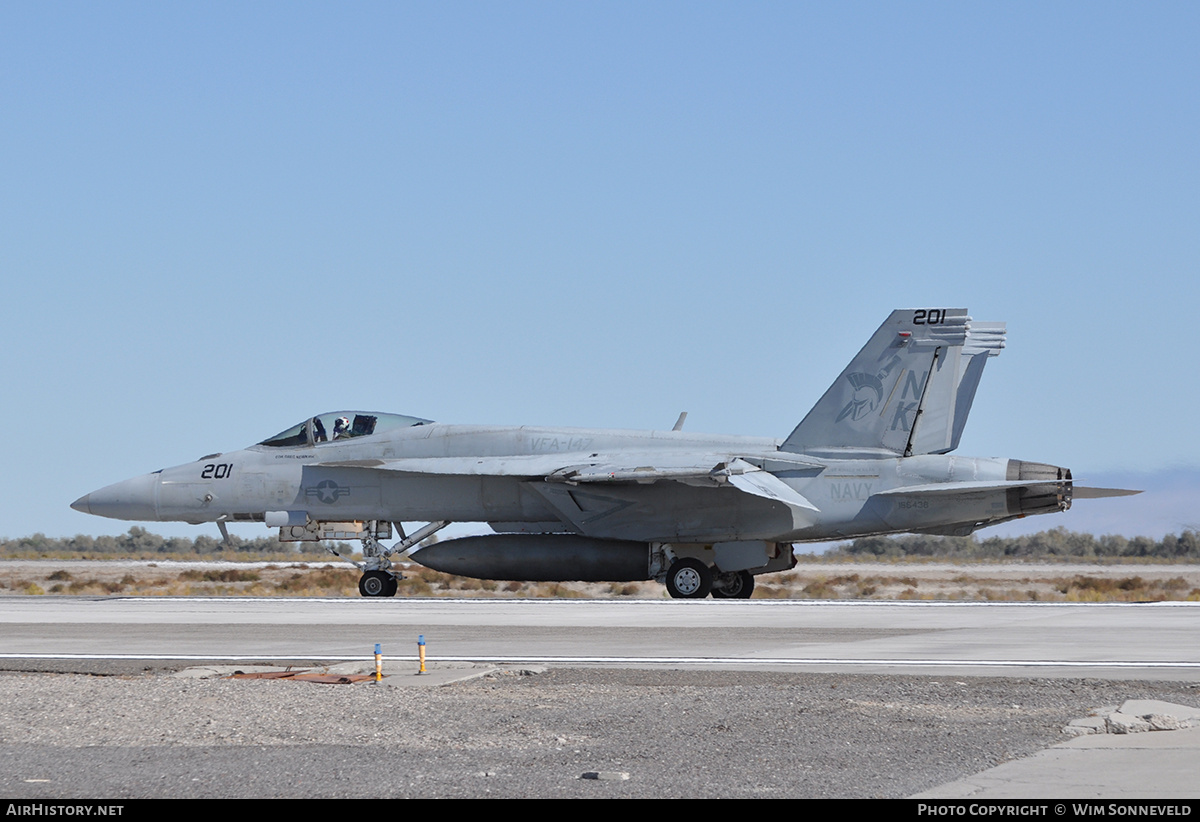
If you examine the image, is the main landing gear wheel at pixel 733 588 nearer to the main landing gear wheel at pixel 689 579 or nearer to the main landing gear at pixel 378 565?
the main landing gear wheel at pixel 689 579

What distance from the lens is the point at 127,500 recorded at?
29328 millimetres

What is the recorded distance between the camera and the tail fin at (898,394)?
25.6m

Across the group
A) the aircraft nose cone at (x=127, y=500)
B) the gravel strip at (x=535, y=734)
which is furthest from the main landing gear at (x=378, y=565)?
the gravel strip at (x=535, y=734)

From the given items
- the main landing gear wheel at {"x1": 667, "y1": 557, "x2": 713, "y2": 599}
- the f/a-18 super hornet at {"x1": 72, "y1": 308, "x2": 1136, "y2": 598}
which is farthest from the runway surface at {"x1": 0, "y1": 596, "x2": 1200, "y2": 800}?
the main landing gear wheel at {"x1": 667, "y1": 557, "x2": 713, "y2": 599}

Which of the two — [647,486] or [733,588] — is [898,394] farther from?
[733,588]

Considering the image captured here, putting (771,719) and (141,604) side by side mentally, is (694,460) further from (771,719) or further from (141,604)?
(771,719)

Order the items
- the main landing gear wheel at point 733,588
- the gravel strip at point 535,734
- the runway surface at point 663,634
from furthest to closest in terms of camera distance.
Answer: the main landing gear wheel at point 733,588 → the runway surface at point 663,634 → the gravel strip at point 535,734

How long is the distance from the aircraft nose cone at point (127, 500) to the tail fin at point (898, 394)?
13.1 metres

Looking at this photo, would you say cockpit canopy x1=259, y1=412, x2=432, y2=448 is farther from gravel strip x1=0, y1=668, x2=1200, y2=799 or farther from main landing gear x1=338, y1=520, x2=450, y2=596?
gravel strip x1=0, y1=668, x2=1200, y2=799

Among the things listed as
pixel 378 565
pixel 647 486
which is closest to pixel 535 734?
pixel 647 486

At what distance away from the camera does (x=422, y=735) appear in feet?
29.5

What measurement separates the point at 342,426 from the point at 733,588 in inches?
330

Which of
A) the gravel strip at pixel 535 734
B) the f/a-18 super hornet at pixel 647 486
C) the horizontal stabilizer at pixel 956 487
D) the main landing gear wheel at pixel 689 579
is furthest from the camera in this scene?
the main landing gear wheel at pixel 689 579
